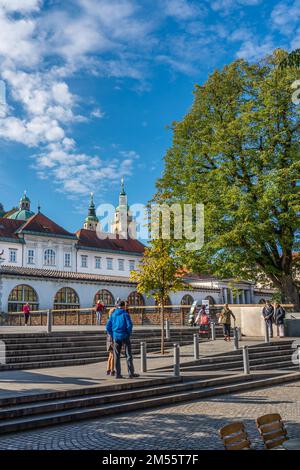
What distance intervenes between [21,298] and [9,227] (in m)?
29.4

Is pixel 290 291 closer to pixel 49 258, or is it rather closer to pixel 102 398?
pixel 102 398

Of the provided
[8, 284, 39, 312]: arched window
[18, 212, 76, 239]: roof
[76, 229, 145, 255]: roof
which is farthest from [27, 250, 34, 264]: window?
[8, 284, 39, 312]: arched window

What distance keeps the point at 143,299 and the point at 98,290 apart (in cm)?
648

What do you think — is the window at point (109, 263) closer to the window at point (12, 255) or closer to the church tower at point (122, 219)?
the window at point (12, 255)

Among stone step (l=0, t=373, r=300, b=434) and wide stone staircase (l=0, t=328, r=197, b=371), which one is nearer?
stone step (l=0, t=373, r=300, b=434)

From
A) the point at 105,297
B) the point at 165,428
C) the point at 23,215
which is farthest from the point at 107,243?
the point at 165,428

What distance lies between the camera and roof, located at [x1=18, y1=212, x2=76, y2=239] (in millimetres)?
65812

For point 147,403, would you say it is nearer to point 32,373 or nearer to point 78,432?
point 78,432

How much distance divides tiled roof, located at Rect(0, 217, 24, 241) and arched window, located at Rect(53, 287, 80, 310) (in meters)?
25.2

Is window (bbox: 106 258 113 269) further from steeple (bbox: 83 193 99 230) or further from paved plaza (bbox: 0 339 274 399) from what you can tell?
paved plaza (bbox: 0 339 274 399)

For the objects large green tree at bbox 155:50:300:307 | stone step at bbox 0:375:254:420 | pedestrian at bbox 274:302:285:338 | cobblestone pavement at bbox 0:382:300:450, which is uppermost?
large green tree at bbox 155:50:300:307

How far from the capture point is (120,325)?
12.4 m

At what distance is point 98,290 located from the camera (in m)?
43.7

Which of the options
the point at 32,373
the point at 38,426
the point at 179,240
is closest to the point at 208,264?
the point at 179,240
